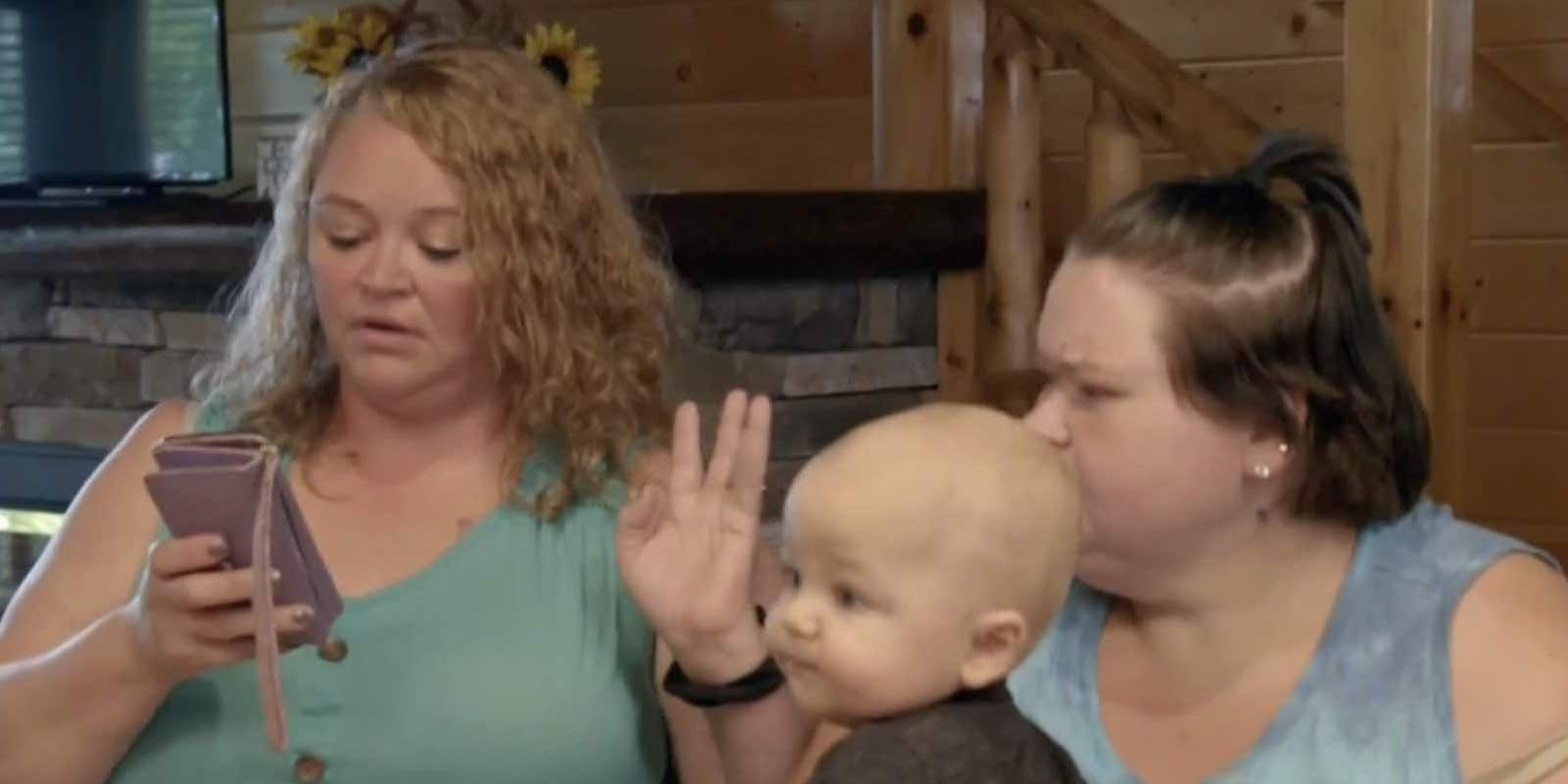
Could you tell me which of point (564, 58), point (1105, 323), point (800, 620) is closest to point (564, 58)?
point (564, 58)

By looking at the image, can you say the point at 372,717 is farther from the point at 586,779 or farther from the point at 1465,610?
the point at 1465,610

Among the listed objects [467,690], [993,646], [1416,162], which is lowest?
[467,690]

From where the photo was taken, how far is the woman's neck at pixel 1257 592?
1392 mm

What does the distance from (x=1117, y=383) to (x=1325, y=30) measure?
2.09m

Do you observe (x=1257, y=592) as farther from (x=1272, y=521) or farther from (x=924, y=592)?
(x=924, y=592)

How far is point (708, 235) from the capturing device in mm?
2494

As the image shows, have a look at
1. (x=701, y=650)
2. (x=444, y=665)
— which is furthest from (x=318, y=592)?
(x=701, y=650)

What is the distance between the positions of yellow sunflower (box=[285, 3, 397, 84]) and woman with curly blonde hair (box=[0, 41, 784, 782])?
4.92ft

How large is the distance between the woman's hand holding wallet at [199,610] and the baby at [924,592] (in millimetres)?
405

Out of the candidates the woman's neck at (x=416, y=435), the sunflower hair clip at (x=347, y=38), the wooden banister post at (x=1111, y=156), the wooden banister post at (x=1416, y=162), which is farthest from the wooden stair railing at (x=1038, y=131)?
the woman's neck at (x=416, y=435)

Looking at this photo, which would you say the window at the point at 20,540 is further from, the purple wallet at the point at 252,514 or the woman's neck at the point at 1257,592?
the woman's neck at the point at 1257,592

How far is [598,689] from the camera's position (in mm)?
1478

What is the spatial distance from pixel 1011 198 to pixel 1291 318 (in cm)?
152

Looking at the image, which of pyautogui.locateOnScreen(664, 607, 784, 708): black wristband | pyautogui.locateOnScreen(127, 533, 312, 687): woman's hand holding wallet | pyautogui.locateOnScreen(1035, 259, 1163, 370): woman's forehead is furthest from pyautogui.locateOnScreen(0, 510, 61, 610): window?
pyautogui.locateOnScreen(1035, 259, 1163, 370): woman's forehead
